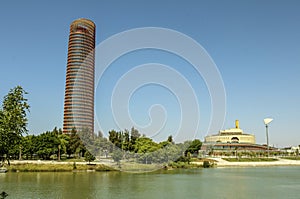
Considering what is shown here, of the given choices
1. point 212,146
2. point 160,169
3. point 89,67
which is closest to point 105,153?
point 160,169

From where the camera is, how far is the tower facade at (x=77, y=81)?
96.0m

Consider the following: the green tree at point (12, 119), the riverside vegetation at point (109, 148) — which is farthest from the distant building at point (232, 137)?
the green tree at point (12, 119)

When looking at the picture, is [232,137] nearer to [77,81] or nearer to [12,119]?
[77,81]

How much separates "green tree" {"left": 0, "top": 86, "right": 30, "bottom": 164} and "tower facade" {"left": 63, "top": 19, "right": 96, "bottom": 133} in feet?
272

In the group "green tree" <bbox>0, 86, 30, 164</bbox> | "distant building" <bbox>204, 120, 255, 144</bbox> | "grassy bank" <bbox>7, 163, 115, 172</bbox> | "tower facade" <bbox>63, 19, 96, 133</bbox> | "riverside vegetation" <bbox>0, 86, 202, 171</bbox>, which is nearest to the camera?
"green tree" <bbox>0, 86, 30, 164</bbox>

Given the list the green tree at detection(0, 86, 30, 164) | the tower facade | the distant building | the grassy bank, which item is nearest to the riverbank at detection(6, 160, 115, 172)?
the grassy bank

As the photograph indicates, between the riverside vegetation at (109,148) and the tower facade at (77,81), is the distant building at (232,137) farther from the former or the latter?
the riverside vegetation at (109,148)

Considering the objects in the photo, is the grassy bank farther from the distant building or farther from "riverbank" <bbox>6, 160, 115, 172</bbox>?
the distant building

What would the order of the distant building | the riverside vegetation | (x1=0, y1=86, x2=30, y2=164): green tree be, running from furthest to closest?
1. the distant building
2. the riverside vegetation
3. (x1=0, y1=86, x2=30, y2=164): green tree

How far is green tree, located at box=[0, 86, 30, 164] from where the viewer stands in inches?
395

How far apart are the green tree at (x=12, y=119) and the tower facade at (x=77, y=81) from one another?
272 ft

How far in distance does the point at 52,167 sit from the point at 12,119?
33233 millimetres

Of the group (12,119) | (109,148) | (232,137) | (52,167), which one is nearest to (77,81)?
(109,148)

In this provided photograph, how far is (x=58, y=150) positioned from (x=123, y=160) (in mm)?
12957
